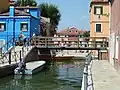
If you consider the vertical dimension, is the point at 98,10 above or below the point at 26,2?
below

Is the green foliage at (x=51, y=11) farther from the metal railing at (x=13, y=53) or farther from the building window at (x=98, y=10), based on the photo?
the metal railing at (x=13, y=53)

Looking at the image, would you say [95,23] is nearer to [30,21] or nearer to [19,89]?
[30,21]

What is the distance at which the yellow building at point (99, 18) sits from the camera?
201 feet

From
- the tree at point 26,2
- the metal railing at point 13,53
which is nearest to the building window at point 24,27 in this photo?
the metal railing at point 13,53

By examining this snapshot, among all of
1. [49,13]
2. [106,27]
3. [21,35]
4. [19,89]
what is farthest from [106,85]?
[49,13]

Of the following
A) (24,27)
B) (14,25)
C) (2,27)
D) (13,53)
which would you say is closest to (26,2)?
(2,27)

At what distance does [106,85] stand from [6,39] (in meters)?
35.1

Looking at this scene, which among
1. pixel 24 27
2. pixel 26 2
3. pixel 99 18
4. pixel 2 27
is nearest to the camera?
pixel 24 27

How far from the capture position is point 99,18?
203 feet

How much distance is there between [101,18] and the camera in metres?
61.7

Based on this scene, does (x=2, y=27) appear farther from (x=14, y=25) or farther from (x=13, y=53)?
(x=13, y=53)

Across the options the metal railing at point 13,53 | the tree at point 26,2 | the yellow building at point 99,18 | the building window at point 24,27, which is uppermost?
the tree at point 26,2

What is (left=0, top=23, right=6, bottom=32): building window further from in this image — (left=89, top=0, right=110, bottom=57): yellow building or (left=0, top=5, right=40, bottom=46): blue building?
(left=89, top=0, right=110, bottom=57): yellow building

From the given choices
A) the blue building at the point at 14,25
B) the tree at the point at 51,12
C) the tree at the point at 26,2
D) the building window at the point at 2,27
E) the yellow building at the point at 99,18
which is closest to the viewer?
the blue building at the point at 14,25
